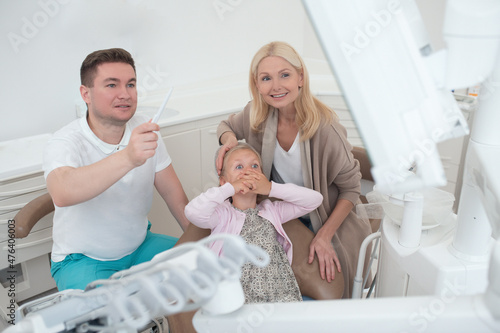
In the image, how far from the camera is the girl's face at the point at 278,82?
5.31 feet

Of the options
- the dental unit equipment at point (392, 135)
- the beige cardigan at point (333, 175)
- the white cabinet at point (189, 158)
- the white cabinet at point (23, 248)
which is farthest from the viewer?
the white cabinet at point (189, 158)

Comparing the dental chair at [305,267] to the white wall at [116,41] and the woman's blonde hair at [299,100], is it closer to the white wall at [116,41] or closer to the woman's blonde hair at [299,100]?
the woman's blonde hair at [299,100]

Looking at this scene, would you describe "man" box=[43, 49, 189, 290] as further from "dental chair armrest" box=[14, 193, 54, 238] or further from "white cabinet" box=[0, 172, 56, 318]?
"white cabinet" box=[0, 172, 56, 318]

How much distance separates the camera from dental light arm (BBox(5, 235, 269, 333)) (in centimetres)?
44

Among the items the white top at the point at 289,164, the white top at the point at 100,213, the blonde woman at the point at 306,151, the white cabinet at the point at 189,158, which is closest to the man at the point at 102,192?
the white top at the point at 100,213

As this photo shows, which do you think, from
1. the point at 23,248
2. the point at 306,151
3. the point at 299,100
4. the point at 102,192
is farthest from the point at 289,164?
the point at 23,248

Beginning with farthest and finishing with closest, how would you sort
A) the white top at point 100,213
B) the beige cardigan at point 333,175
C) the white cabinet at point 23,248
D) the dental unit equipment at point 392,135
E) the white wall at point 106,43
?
1. the white wall at point 106,43
2. the white cabinet at point 23,248
3. the beige cardigan at point 333,175
4. the white top at point 100,213
5. the dental unit equipment at point 392,135

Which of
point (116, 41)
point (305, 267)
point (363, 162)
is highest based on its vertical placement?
point (116, 41)

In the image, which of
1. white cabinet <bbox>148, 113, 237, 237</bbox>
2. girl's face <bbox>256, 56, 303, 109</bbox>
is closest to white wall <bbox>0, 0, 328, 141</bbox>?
white cabinet <bbox>148, 113, 237, 237</bbox>

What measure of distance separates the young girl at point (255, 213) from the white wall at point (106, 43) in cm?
114

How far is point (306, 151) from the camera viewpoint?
5.34 feet

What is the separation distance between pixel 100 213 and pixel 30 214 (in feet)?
0.87

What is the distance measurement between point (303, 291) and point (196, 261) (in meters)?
1.08

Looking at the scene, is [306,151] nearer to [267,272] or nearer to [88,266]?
[267,272]
